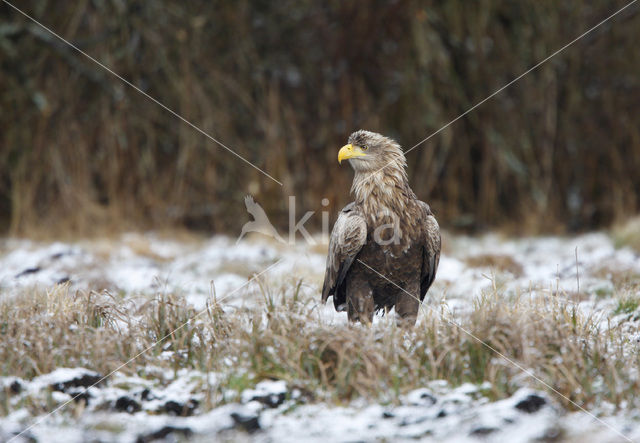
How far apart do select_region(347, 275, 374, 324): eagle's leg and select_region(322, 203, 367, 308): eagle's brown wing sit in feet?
0.26

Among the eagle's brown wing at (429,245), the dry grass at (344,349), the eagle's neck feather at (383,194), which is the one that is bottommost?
the dry grass at (344,349)

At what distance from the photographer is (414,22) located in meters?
9.30

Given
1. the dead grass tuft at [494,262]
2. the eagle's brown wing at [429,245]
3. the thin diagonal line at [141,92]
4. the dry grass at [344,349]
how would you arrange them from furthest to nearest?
the thin diagonal line at [141,92], the dead grass tuft at [494,262], the eagle's brown wing at [429,245], the dry grass at [344,349]

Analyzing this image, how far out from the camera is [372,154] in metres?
4.54

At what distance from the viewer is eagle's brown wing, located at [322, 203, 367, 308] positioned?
4242mm

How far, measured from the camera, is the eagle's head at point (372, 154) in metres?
4.50

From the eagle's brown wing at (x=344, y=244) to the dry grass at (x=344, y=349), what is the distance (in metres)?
0.64

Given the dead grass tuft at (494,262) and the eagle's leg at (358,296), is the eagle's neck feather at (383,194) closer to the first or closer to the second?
the eagle's leg at (358,296)

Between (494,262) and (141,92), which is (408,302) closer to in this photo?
(494,262)

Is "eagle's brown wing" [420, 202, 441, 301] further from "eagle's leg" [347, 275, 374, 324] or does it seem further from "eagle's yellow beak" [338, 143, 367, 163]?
"eagle's yellow beak" [338, 143, 367, 163]

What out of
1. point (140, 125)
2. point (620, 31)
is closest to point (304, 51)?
point (140, 125)

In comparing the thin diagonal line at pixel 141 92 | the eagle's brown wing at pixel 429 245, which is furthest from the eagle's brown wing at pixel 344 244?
the thin diagonal line at pixel 141 92

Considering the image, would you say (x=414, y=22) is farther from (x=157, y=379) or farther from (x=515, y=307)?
(x=157, y=379)

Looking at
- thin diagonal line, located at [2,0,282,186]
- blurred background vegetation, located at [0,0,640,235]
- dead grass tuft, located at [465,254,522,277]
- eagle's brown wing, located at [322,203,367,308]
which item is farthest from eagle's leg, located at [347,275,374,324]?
blurred background vegetation, located at [0,0,640,235]
